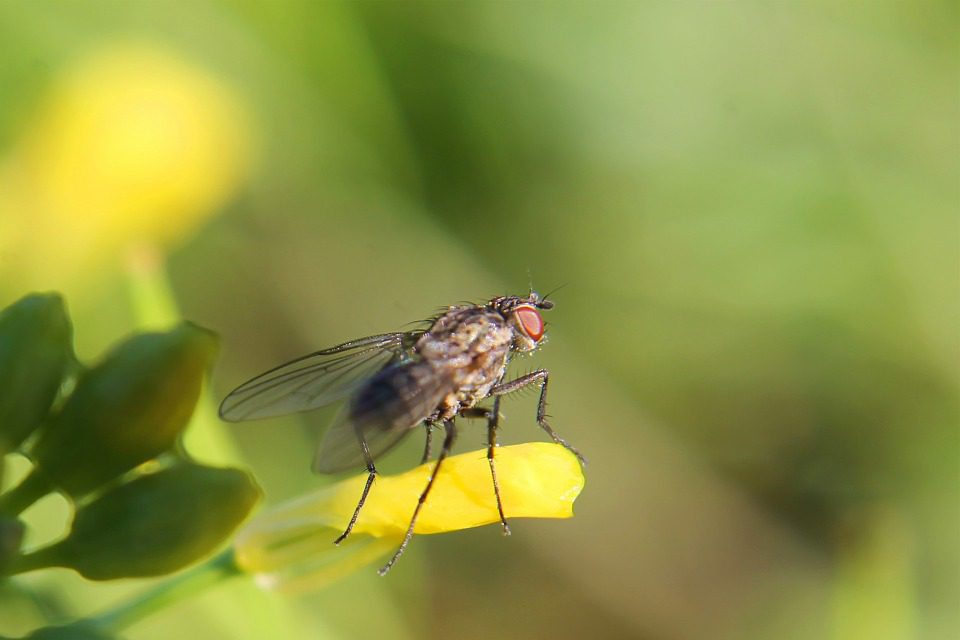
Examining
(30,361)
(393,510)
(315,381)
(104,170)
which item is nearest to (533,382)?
(315,381)

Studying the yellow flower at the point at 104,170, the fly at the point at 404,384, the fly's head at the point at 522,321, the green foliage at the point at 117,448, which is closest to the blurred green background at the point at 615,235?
the yellow flower at the point at 104,170

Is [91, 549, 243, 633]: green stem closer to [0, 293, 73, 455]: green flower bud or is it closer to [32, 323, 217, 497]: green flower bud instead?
[32, 323, 217, 497]: green flower bud

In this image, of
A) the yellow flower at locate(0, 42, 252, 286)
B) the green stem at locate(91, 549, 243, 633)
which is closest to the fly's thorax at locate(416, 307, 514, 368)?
the green stem at locate(91, 549, 243, 633)

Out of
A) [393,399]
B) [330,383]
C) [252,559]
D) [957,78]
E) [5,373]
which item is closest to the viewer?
[5,373]

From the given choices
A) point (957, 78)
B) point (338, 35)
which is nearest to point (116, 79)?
point (338, 35)

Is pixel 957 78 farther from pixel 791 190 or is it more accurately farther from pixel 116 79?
pixel 116 79

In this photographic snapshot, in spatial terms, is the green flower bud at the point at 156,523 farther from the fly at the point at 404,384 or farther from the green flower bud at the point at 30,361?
the fly at the point at 404,384
